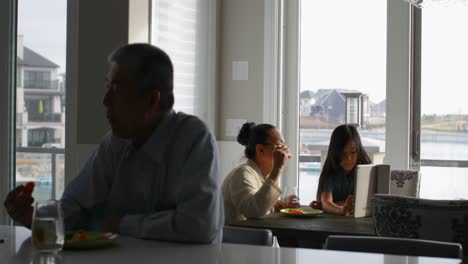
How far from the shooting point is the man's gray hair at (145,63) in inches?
90.7

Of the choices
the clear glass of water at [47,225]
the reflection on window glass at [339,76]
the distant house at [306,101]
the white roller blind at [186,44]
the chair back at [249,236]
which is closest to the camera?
the clear glass of water at [47,225]

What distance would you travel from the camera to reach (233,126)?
559 cm

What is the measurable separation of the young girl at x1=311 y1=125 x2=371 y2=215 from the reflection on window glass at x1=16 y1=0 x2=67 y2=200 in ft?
5.71

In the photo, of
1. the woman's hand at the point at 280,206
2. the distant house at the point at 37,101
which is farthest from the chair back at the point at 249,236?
the distant house at the point at 37,101

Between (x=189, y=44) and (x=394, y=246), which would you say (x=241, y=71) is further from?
(x=394, y=246)

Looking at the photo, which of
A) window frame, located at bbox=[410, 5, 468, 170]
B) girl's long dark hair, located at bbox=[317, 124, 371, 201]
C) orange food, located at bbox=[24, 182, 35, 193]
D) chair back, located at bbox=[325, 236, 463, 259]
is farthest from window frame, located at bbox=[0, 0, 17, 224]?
chair back, located at bbox=[325, 236, 463, 259]

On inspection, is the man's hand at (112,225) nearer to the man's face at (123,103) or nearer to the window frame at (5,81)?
the man's face at (123,103)

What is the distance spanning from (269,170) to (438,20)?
7.44ft

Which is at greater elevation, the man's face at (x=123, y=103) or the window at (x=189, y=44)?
the window at (x=189, y=44)

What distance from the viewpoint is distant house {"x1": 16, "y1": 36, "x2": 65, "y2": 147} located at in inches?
185

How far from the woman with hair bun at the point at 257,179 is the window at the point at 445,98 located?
192 cm

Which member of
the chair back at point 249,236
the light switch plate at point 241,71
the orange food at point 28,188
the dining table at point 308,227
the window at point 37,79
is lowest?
the dining table at point 308,227

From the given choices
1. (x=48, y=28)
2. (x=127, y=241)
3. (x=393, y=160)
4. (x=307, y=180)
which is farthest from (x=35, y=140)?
(x=127, y=241)

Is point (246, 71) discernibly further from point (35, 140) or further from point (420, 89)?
point (35, 140)
